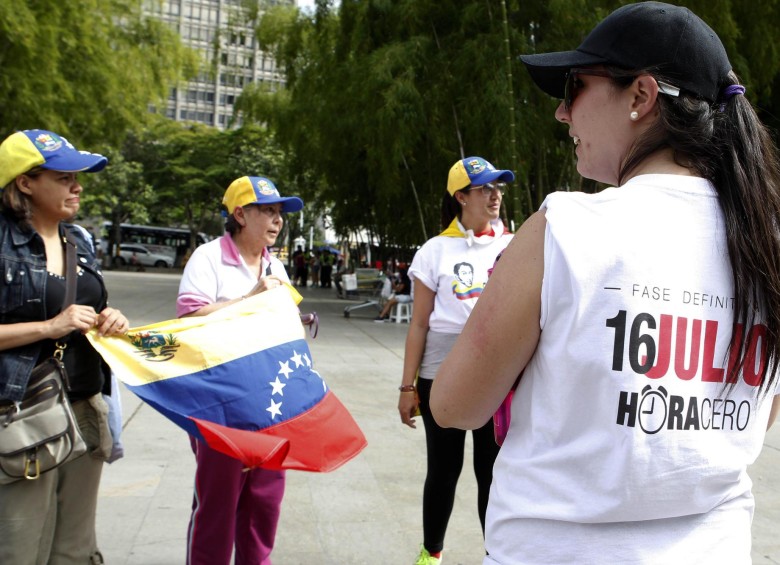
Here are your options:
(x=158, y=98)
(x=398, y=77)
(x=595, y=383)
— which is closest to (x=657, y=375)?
(x=595, y=383)

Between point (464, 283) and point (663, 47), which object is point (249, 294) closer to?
point (464, 283)

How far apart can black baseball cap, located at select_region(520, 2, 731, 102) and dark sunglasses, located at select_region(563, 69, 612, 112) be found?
0.02m

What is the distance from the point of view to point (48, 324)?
8.79 feet

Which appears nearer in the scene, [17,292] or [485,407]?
[485,407]

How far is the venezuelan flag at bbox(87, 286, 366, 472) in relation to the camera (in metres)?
2.93

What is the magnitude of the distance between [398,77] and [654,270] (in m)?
13.7

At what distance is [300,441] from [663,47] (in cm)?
213

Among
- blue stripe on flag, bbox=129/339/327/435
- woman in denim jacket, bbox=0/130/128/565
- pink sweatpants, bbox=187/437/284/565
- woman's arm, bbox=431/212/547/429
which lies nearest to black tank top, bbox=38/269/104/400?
woman in denim jacket, bbox=0/130/128/565

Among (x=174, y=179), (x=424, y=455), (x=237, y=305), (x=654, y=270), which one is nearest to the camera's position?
(x=654, y=270)

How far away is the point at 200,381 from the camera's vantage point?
118 inches

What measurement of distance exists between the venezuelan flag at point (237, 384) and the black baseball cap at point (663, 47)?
187 cm

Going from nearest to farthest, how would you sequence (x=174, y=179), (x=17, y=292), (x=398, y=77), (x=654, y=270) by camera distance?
(x=654, y=270) < (x=17, y=292) < (x=398, y=77) < (x=174, y=179)

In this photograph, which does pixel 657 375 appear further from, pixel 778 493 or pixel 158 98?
pixel 158 98

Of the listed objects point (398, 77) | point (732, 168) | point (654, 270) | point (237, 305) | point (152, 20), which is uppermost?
point (152, 20)
